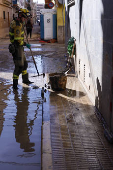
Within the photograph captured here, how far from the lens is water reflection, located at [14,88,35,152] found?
166 inches

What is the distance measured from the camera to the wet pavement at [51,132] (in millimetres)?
3684

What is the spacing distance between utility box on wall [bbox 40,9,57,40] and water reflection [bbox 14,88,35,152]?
16.9 metres

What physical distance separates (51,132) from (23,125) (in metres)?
0.64

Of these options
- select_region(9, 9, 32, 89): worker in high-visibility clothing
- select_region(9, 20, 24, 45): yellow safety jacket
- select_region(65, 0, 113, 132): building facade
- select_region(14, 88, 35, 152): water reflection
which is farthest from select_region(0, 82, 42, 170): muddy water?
select_region(9, 20, 24, 45): yellow safety jacket

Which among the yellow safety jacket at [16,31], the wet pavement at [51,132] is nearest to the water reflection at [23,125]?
the wet pavement at [51,132]

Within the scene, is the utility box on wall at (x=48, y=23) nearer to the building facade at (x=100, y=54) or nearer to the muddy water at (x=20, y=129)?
the building facade at (x=100, y=54)

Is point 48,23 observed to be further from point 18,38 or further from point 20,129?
point 20,129

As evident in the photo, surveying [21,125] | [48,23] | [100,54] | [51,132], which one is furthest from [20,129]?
[48,23]

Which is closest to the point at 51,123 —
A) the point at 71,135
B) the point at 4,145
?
the point at 71,135

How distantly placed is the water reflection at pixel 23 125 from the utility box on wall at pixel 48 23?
55.5ft

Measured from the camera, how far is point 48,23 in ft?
74.9

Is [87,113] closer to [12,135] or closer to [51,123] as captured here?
[51,123]

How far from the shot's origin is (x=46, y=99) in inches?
260

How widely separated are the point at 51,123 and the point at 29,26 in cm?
2115
